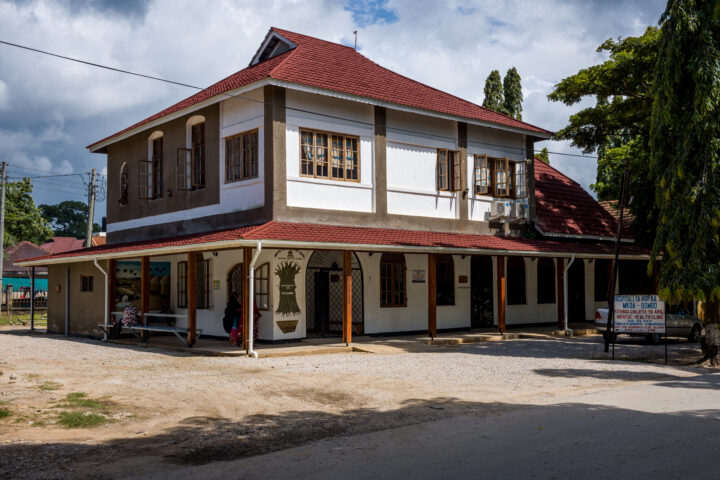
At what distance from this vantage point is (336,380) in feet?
40.3

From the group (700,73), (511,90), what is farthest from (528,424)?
(511,90)

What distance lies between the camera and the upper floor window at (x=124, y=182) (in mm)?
24062

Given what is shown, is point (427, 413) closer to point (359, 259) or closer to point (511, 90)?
point (359, 259)

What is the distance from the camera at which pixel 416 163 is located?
20.5 m

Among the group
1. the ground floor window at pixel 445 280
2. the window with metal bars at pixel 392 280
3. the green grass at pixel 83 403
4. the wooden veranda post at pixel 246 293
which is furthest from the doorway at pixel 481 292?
the green grass at pixel 83 403

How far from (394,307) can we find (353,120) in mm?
5659

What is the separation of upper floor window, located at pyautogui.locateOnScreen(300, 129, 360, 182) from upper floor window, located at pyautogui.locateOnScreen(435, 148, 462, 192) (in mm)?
3220

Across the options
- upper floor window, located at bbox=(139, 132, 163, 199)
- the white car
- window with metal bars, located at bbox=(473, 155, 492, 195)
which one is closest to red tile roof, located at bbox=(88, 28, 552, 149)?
upper floor window, located at bbox=(139, 132, 163, 199)

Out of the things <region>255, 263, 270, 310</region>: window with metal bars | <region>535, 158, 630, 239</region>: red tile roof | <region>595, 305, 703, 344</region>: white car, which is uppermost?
<region>535, 158, 630, 239</region>: red tile roof

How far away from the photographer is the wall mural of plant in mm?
18109

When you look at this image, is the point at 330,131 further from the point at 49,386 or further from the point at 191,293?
the point at 49,386

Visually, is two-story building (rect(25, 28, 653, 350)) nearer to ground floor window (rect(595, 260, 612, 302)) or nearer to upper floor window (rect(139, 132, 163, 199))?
upper floor window (rect(139, 132, 163, 199))

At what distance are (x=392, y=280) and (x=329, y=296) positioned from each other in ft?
6.37

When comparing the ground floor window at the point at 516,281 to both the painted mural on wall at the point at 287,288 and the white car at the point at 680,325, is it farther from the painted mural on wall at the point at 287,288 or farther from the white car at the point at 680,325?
the painted mural on wall at the point at 287,288
